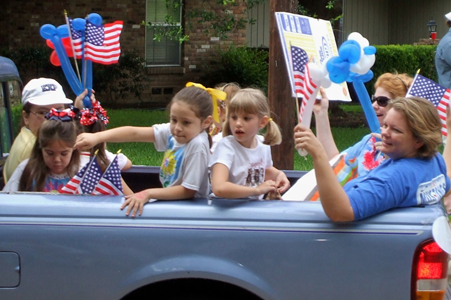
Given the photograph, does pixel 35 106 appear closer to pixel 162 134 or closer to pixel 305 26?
pixel 162 134

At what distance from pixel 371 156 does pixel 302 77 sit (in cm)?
78

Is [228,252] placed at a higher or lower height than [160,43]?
lower

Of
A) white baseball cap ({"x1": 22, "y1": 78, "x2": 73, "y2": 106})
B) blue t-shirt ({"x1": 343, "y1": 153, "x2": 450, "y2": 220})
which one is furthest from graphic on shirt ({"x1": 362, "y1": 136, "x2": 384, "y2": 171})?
white baseball cap ({"x1": 22, "y1": 78, "x2": 73, "y2": 106})

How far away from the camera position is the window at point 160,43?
53.4 feet

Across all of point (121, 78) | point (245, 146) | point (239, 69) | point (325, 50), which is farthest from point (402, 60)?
point (245, 146)

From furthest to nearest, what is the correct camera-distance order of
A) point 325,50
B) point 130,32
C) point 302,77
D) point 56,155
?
point 130,32 < point 325,50 < point 56,155 < point 302,77

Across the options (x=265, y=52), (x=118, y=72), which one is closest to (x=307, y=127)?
(x=118, y=72)

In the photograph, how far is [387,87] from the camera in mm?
4008

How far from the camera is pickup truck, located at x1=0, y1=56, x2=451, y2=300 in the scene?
281 centimetres

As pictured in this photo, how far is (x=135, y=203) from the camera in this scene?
9.56 feet

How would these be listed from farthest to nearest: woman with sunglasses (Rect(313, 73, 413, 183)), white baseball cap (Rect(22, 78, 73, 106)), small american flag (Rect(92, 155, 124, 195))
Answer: white baseball cap (Rect(22, 78, 73, 106))
woman with sunglasses (Rect(313, 73, 413, 183))
small american flag (Rect(92, 155, 124, 195))

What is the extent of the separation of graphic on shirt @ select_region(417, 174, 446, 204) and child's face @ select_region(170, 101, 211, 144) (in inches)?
42.6

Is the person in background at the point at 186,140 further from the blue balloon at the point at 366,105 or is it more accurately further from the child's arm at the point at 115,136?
the blue balloon at the point at 366,105

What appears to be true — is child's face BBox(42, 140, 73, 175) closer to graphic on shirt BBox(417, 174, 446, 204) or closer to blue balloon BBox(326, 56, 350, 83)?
blue balloon BBox(326, 56, 350, 83)
